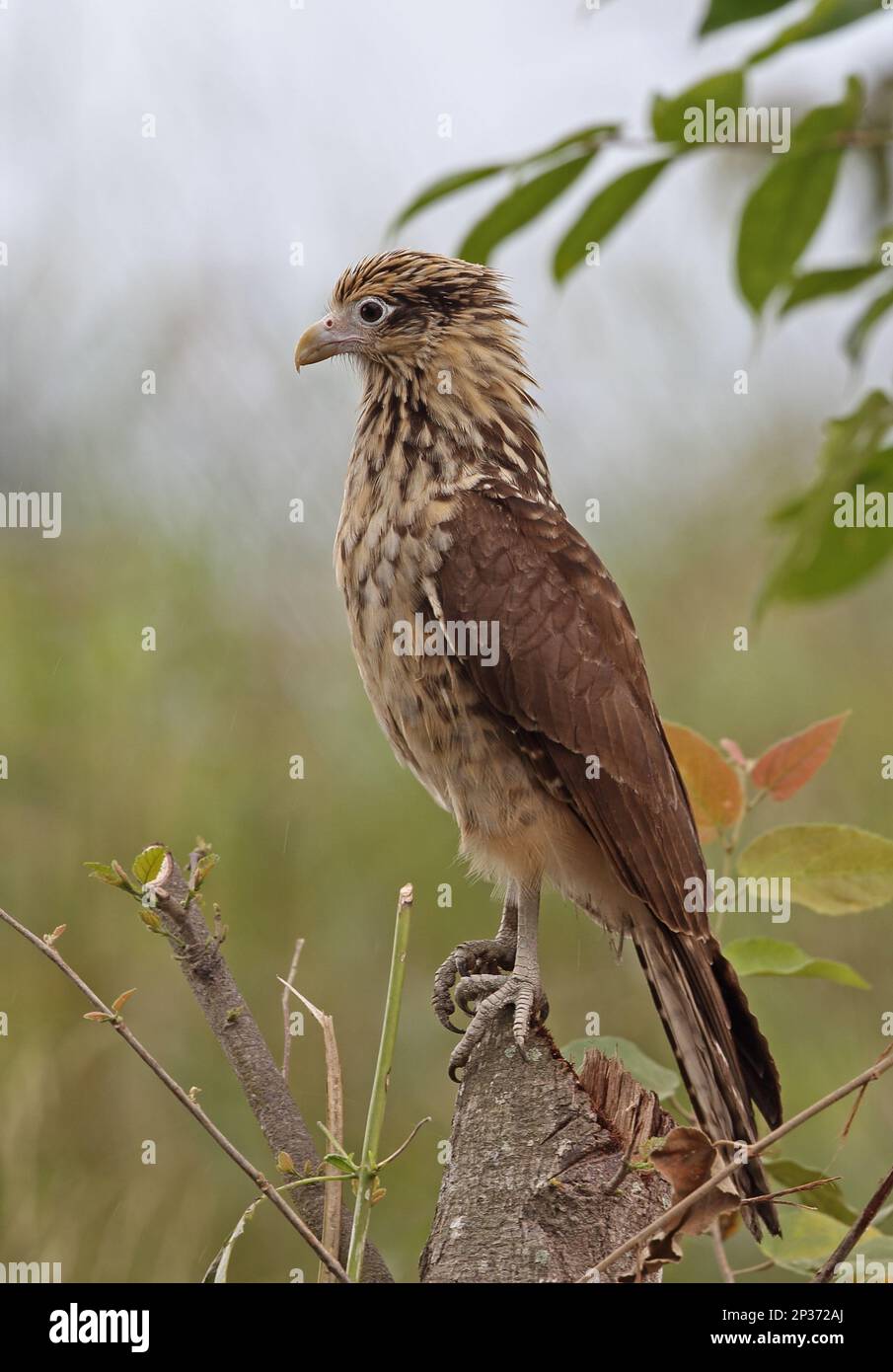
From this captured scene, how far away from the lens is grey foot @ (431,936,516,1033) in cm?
258

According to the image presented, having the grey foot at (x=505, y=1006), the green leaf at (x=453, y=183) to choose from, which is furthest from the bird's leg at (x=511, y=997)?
the green leaf at (x=453, y=183)

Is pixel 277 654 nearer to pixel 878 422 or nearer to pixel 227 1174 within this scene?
pixel 227 1174

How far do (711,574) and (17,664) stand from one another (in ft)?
7.71

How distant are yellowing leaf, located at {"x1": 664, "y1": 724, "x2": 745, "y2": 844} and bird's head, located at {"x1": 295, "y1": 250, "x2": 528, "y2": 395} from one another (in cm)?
112

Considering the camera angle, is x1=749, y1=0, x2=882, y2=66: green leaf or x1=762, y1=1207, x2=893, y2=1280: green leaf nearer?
x1=749, y1=0, x2=882, y2=66: green leaf

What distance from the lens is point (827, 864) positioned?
2.05 metres

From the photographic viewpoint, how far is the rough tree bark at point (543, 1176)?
1705 mm

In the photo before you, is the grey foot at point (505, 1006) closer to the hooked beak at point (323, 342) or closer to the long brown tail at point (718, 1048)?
the long brown tail at point (718, 1048)

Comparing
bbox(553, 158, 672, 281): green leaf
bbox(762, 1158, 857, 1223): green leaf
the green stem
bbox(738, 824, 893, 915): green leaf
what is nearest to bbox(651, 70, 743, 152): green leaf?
bbox(553, 158, 672, 281): green leaf

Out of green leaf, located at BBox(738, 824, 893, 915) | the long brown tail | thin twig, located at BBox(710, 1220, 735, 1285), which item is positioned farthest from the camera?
the long brown tail

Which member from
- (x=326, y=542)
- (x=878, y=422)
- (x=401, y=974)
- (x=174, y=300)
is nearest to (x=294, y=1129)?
(x=401, y=974)

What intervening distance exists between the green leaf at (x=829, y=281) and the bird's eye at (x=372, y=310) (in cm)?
120

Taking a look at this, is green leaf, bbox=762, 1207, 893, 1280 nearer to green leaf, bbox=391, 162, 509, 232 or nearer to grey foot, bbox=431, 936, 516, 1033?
grey foot, bbox=431, 936, 516, 1033

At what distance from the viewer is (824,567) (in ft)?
6.51
